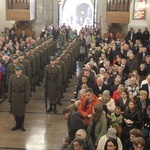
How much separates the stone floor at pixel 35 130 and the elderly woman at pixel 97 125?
6.33ft

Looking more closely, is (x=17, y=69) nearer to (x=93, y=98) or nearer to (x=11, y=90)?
(x=11, y=90)

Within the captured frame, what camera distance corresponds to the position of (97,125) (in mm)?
6688

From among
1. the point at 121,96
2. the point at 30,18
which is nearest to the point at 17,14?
the point at 30,18

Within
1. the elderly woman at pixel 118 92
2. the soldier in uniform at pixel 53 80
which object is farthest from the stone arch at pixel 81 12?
the elderly woman at pixel 118 92

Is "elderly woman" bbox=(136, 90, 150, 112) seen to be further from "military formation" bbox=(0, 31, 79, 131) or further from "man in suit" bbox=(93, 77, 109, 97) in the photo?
"military formation" bbox=(0, 31, 79, 131)

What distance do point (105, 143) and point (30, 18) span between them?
56.4 ft

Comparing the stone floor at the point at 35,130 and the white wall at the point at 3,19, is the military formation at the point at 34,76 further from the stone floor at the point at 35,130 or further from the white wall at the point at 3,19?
the white wall at the point at 3,19

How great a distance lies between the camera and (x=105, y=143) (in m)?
6.06

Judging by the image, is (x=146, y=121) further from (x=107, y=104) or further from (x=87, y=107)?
(x=87, y=107)

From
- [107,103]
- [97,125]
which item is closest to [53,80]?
[107,103]

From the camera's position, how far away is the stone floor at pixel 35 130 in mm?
8609

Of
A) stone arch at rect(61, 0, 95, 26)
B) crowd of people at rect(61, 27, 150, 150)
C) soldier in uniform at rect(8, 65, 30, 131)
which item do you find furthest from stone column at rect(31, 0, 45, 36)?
stone arch at rect(61, 0, 95, 26)

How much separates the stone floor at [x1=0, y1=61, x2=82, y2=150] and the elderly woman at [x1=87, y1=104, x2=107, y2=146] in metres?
1.93

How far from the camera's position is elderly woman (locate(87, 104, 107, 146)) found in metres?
6.63
